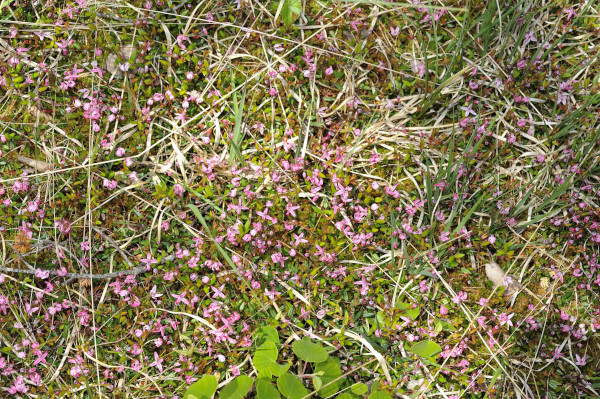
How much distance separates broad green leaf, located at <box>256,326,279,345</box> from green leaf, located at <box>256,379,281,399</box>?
0.34 metres

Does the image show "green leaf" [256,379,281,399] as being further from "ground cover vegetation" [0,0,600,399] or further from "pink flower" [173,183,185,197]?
"pink flower" [173,183,185,197]

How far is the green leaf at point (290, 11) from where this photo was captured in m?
3.97

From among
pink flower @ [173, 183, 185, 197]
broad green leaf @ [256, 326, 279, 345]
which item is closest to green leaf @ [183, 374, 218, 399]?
broad green leaf @ [256, 326, 279, 345]

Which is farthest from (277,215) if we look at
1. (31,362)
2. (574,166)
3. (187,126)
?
(574,166)

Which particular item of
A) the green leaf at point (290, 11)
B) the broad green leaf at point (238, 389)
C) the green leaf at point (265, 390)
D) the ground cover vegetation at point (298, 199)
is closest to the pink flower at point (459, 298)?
the ground cover vegetation at point (298, 199)

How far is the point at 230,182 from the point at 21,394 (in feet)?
7.42

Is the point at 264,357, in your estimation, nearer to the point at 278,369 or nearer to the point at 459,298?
the point at 278,369

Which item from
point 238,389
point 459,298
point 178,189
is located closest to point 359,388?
point 238,389

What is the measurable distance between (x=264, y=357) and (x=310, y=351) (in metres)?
0.36

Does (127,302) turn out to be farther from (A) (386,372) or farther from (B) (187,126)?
(A) (386,372)

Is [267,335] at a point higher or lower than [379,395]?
higher

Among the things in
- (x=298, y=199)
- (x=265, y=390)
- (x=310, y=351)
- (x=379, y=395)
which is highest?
(x=298, y=199)

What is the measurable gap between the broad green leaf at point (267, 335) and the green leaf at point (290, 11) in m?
2.56

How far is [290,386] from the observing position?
313cm
